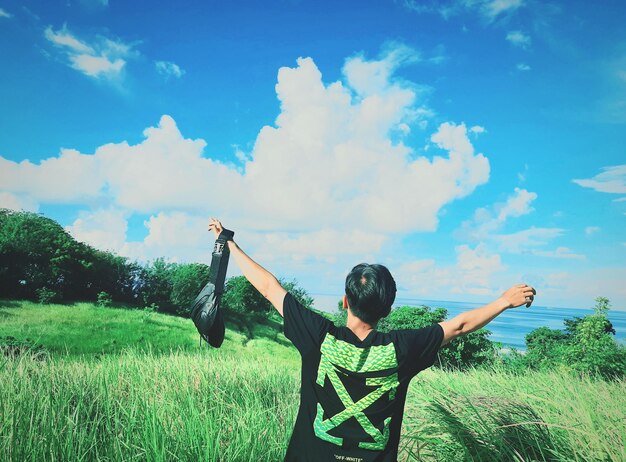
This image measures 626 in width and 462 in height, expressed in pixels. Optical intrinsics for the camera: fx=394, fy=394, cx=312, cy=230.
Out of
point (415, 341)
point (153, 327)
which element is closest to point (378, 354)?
point (415, 341)

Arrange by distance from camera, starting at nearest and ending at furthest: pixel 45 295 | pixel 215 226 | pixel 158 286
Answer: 1. pixel 215 226
2. pixel 45 295
3. pixel 158 286

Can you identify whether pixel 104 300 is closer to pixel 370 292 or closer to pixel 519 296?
pixel 370 292

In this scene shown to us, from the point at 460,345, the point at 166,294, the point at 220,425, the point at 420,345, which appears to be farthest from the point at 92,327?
the point at 420,345

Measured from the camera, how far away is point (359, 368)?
1936mm

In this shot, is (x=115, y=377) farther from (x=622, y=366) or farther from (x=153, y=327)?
(x=153, y=327)

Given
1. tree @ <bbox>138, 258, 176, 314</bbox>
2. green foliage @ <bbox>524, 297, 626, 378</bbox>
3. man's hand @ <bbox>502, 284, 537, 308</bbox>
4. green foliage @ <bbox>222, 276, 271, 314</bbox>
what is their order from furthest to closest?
green foliage @ <bbox>222, 276, 271, 314</bbox>, tree @ <bbox>138, 258, 176, 314</bbox>, green foliage @ <bbox>524, 297, 626, 378</bbox>, man's hand @ <bbox>502, 284, 537, 308</bbox>

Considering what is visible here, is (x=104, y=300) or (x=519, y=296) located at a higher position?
(x=519, y=296)

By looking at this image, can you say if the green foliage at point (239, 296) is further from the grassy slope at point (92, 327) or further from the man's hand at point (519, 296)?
the man's hand at point (519, 296)

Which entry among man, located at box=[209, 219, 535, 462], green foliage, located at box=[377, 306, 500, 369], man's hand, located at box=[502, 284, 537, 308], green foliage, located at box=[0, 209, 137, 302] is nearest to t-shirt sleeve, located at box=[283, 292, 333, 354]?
man, located at box=[209, 219, 535, 462]

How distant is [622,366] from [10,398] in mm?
14453

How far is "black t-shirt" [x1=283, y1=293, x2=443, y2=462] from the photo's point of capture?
1.93 m

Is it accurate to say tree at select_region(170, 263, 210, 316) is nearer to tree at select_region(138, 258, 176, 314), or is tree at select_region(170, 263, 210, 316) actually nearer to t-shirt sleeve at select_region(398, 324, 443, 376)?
tree at select_region(138, 258, 176, 314)

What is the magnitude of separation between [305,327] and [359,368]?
13.2 inches

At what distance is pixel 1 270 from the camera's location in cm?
2255
